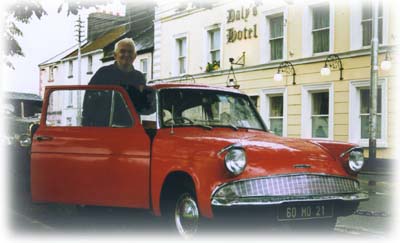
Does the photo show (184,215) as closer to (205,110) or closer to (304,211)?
(304,211)

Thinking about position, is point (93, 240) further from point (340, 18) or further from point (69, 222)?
point (340, 18)

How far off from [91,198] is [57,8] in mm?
3511

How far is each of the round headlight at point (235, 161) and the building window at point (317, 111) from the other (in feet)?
44.1

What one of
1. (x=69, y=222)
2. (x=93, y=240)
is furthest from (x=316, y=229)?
(x=69, y=222)

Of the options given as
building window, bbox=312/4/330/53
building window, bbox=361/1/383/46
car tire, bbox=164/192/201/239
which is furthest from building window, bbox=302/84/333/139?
car tire, bbox=164/192/201/239

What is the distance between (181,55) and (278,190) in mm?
20031

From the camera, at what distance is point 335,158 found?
18.8 ft

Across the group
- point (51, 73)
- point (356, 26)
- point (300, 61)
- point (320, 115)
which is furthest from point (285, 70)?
point (51, 73)

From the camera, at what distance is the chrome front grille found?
480 centimetres

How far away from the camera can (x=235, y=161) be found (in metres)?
4.84

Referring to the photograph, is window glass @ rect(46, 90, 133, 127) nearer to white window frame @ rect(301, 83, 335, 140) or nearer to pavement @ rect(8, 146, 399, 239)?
pavement @ rect(8, 146, 399, 239)

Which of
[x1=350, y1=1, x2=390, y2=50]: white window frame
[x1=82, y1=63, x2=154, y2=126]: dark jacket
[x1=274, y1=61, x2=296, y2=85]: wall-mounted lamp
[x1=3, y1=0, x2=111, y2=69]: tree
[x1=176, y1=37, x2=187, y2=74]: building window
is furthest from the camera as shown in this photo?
[x1=176, y1=37, x2=187, y2=74]: building window

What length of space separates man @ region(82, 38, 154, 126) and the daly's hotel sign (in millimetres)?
14371

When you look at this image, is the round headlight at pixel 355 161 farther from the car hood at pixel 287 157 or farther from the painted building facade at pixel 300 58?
the painted building facade at pixel 300 58
